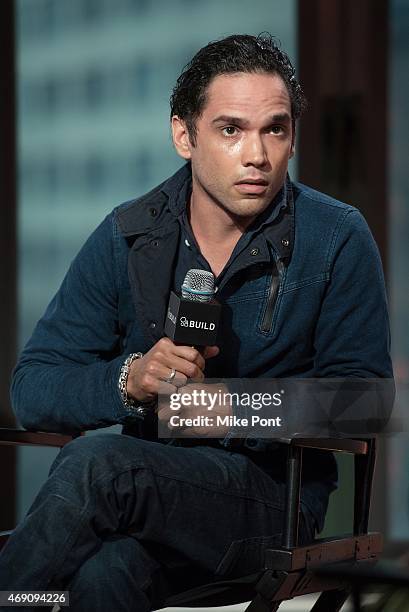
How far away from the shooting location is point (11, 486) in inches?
140

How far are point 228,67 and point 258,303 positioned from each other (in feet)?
1.30

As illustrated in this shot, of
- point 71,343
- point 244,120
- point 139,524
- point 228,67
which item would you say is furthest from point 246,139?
point 139,524

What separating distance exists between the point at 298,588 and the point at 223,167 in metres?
0.68

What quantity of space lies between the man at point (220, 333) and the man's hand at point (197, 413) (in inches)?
1.3

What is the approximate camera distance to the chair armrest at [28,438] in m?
1.99

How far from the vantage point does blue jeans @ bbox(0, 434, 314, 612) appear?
5.15 ft

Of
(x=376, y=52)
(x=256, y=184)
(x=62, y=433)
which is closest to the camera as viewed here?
(x=256, y=184)

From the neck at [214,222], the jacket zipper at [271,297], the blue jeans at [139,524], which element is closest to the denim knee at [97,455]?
the blue jeans at [139,524]

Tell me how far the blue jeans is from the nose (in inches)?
18.5

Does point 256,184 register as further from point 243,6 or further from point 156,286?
point 243,6

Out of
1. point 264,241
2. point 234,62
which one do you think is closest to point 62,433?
point 264,241

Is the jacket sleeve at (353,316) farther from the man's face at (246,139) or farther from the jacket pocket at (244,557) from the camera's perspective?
the jacket pocket at (244,557)

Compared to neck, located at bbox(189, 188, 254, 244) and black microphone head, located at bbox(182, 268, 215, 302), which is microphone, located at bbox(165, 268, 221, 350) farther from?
neck, located at bbox(189, 188, 254, 244)

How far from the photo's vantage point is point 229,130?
1.82 metres
